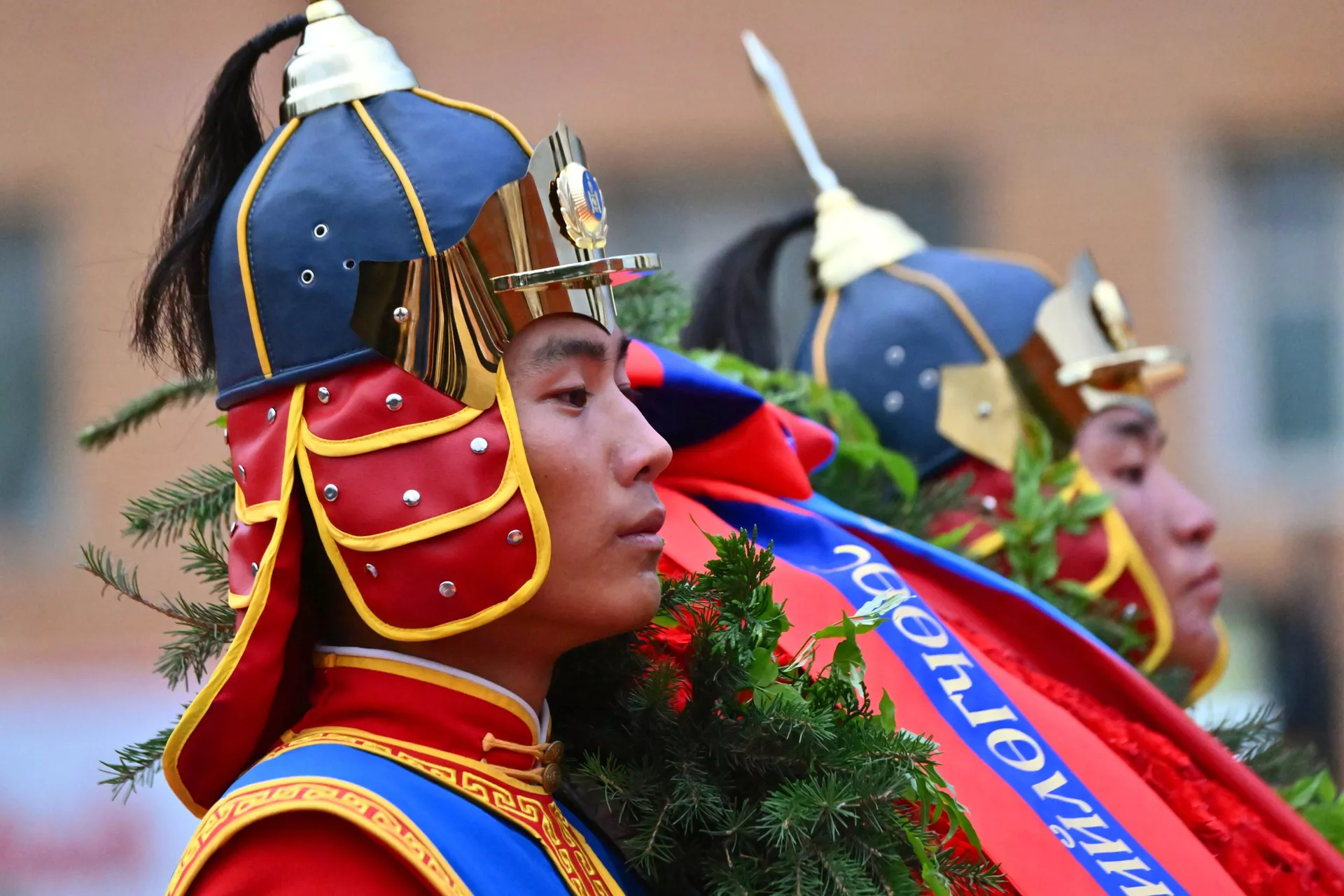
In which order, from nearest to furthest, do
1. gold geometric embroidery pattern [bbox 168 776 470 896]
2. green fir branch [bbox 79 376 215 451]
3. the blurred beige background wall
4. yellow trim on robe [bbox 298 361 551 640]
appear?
1. gold geometric embroidery pattern [bbox 168 776 470 896]
2. yellow trim on robe [bbox 298 361 551 640]
3. green fir branch [bbox 79 376 215 451]
4. the blurred beige background wall

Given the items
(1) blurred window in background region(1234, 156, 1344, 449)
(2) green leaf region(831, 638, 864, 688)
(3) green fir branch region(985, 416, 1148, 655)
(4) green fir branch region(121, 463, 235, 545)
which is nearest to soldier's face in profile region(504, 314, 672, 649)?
(2) green leaf region(831, 638, 864, 688)

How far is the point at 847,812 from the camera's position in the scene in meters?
1.66

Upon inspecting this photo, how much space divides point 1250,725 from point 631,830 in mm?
1570

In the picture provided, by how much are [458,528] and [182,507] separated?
68cm

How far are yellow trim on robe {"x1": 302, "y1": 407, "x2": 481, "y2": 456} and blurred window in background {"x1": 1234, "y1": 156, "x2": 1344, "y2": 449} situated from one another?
779cm

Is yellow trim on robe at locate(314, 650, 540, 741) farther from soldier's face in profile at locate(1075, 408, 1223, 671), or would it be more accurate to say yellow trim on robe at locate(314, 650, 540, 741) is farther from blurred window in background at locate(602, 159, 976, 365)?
blurred window in background at locate(602, 159, 976, 365)

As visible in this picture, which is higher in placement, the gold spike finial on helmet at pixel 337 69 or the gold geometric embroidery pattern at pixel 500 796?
the gold spike finial on helmet at pixel 337 69

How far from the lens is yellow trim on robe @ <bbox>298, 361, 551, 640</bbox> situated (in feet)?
5.32

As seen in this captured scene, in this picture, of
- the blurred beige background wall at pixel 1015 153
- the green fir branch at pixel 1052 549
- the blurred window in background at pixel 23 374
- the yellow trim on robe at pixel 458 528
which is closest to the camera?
the yellow trim on robe at pixel 458 528

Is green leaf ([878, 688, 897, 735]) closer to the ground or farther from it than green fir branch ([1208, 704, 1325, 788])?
farther from it

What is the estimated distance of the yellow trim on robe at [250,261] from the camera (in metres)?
1.71

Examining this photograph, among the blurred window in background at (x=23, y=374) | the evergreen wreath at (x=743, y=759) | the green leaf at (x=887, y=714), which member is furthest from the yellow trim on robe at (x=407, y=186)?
the blurred window in background at (x=23, y=374)

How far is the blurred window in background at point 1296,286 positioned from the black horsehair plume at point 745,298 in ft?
19.2

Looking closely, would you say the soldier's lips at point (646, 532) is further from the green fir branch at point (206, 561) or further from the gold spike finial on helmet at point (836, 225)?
the gold spike finial on helmet at point (836, 225)
